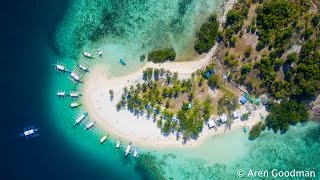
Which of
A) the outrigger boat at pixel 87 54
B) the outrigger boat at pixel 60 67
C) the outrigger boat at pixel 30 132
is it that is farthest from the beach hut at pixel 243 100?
the outrigger boat at pixel 30 132

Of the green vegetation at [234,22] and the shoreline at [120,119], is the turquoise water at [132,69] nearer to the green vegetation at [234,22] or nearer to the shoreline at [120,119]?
the shoreline at [120,119]

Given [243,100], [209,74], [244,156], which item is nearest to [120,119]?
[209,74]

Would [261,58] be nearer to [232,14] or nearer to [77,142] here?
[232,14]

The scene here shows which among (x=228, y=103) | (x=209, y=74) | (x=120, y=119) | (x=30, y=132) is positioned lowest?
(x=30, y=132)

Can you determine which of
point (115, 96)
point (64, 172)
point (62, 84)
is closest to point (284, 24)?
point (115, 96)

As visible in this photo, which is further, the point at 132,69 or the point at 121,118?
the point at 121,118

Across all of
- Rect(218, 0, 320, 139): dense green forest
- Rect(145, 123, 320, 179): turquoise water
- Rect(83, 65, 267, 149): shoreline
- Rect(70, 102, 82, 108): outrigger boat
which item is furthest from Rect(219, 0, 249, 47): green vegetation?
Rect(70, 102, 82, 108): outrigger boat

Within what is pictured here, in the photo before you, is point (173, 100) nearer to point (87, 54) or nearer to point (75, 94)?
point (87, 54)
